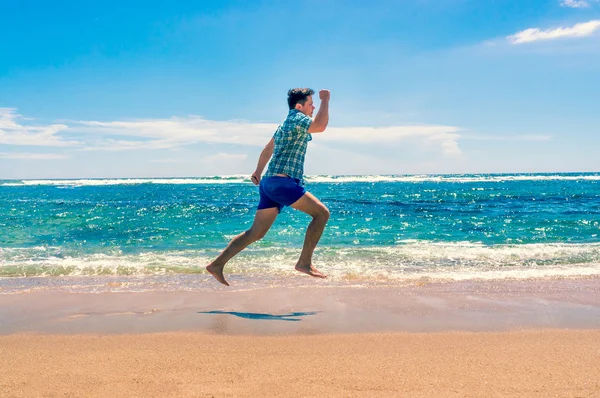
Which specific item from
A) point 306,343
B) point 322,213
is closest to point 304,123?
point 322,213

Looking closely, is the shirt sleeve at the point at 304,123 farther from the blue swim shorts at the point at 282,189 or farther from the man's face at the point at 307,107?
the blue swim shorts at the point at 282,189

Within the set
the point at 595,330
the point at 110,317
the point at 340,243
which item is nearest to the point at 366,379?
the point at 595,330

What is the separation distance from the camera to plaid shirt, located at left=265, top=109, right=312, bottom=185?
14.3ft

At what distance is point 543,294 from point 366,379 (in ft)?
10.1

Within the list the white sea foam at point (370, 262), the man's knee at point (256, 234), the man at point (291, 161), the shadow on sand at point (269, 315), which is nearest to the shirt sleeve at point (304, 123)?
the man at point (291, 161)

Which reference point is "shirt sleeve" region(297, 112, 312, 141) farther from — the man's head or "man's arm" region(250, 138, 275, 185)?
"man's arm" region(250, 138, 275, 185)

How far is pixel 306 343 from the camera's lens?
3.46 metres

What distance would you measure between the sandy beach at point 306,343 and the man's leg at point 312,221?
37 centimetres

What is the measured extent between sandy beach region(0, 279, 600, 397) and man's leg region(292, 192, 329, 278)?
1.22ft

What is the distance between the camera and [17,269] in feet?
24.8

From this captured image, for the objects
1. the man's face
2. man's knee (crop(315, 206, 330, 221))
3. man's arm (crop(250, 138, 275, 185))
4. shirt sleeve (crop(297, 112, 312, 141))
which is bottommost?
man's knee (crop(315, 206, 330, 221))

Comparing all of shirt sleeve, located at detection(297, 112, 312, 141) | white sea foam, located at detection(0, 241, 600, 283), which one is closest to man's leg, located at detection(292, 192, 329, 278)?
shirt sleeve, located at detection(297, 112, 312, 141)

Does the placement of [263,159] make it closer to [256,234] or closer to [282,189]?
[282,189]

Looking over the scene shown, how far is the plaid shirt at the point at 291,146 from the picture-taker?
4352 mm
